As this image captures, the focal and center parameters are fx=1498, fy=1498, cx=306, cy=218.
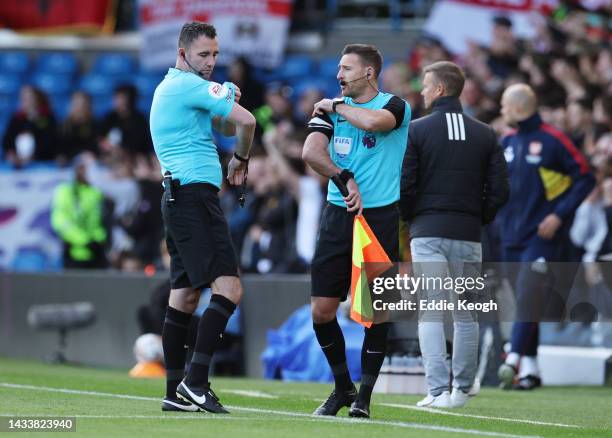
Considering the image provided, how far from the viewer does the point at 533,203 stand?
456 inches

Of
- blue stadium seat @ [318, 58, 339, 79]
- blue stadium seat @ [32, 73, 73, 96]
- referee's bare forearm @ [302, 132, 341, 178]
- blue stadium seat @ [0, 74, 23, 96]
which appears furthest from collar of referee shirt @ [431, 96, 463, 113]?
blue stadium seat @ [0, 74, 23, 96]

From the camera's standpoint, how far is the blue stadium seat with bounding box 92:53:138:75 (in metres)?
22.4

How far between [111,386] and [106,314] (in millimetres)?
5815

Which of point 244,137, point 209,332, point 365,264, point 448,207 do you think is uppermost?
point 244,137

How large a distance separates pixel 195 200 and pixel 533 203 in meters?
4.33

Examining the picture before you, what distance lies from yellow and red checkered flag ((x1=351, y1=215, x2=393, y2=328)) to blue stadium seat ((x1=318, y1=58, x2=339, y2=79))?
41.5 ft

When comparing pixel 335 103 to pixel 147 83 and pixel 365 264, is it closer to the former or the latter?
pixel 365 264

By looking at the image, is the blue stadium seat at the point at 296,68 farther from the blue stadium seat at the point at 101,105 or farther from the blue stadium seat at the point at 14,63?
the blue stadium seat at the point at 14,63

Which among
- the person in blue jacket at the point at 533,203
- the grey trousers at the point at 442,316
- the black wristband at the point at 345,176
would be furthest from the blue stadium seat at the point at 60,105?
the black wristband at the point at 345,176

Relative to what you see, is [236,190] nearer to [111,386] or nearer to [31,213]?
[31,213]

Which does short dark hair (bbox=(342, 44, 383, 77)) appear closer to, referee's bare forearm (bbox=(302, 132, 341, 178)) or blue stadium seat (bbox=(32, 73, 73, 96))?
referee's bare forearm (bbox=(302, 132, 341, 178))

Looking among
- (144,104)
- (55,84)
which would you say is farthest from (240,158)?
(55,84)

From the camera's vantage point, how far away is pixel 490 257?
12.3 meters

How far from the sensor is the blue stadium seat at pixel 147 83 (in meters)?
21.6
